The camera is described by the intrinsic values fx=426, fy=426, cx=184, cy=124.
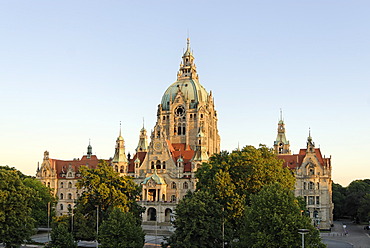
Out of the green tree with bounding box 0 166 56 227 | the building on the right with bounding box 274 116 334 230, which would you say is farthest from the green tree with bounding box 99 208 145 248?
the building on the right with bounding box 274 116 334 230

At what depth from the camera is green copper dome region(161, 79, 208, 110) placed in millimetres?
124875

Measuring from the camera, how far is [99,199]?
59219 millimetres

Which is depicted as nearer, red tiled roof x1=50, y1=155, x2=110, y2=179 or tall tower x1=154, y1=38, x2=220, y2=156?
red tiled roof x1=50, y1=155, x2=110, y2=179

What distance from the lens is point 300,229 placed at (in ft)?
125

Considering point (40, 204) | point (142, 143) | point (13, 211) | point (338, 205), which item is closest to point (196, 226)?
point (13, 211)

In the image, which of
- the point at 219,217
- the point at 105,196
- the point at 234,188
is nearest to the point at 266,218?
the point at 219,217

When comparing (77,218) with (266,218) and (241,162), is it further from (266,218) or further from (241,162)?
(266,218)

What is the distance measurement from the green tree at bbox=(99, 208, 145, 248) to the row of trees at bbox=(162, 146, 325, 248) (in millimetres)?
3823

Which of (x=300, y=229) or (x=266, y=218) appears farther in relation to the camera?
(x=266, y=218)

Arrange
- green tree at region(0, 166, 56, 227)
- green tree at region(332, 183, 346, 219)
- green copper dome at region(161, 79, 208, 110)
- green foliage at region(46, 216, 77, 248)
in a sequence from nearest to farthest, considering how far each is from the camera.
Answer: green foliage at region(46, 216, 77, 248) < green tree at region(0, 166, 56, 227) < green tree at region(332, 183, 346, 219) < green copper dome at region(161, 79, 208, 110)

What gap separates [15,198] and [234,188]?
28441mm

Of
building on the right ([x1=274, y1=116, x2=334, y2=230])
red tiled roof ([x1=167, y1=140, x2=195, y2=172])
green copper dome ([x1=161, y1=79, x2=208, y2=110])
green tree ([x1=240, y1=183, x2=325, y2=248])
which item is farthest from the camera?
green copper dome ([x1=161, y1=79, x2=208, y2=110])

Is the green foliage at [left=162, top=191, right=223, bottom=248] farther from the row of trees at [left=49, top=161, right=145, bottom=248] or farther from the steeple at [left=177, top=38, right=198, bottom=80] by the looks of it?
the steeple at [left=177, top=38, right=198, bottom=80]

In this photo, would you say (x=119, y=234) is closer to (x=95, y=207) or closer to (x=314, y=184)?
(x=95, y=207)
